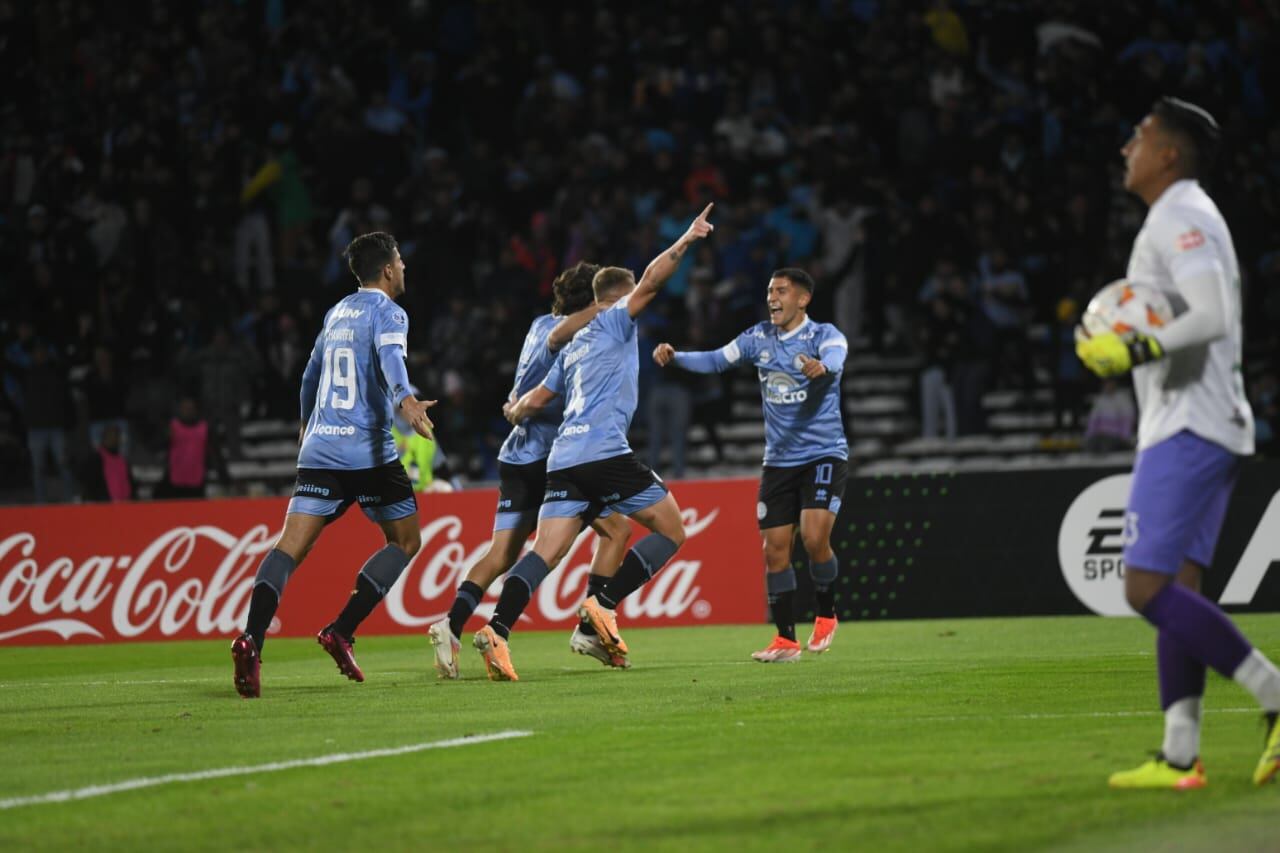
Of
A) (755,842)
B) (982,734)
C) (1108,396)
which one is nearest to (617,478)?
(982,734)

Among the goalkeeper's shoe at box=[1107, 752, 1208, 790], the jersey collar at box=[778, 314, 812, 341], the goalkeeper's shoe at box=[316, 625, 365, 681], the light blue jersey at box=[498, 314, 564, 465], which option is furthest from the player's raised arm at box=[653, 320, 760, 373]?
→ the goalkeeper's shoe at box=[1107, 752, 1208, 790]

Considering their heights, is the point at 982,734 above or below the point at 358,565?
above

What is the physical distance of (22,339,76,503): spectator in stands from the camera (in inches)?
901

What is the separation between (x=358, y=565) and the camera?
18203mm

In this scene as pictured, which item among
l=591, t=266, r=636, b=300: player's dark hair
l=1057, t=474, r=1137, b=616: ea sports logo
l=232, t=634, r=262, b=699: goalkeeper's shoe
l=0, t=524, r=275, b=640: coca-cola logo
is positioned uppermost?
l=591, t=266, r=636, b=300: player's dark hair

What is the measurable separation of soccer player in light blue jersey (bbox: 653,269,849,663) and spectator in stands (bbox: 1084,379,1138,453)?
7.07 metres

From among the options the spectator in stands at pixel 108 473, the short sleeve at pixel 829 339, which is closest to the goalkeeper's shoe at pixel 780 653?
the short sleeve at pixel 829 339

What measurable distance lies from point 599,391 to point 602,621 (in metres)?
1.46

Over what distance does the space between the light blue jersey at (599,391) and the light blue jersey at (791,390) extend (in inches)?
59.7

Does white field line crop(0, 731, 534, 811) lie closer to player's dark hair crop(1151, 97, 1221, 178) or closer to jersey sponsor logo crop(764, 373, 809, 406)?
player's dark hair crop(1151, 97, 1221, 178)

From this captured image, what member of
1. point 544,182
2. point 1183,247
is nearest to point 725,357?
point 1183,247

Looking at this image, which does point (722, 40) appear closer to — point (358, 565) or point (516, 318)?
point (516, 318)

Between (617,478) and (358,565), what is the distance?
7619 millimetres

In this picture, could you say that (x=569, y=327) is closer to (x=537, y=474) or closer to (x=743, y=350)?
(x=537, y=474)
